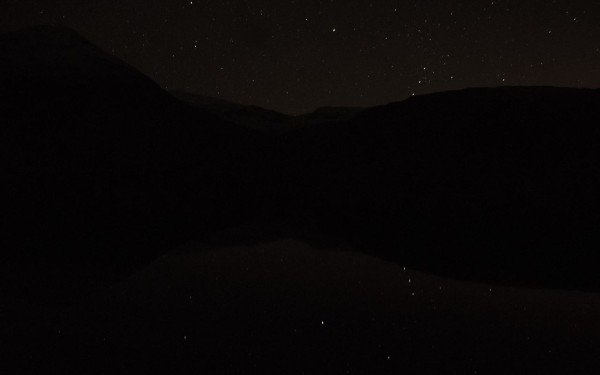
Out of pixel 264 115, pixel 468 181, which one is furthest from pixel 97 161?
pixel 264 115

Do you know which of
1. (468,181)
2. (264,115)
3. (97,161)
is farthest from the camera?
(264,115)

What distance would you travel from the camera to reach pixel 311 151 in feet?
149

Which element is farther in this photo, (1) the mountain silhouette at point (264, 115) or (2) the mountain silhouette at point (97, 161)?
(1) the mountain silhouette at point (264, 115)

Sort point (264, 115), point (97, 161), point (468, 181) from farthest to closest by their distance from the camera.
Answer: point (264, 115) < point (97, 161) < point (468, 181)

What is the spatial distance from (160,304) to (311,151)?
38347mm

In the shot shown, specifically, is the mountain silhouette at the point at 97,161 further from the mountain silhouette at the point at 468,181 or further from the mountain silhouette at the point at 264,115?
the mountain silhouette at the point at 264,115

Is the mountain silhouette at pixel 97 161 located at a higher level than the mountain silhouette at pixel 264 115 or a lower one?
lower

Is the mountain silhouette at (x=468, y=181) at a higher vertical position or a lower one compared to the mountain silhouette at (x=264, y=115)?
lower

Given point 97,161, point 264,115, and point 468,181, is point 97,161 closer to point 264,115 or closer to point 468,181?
point 468,181

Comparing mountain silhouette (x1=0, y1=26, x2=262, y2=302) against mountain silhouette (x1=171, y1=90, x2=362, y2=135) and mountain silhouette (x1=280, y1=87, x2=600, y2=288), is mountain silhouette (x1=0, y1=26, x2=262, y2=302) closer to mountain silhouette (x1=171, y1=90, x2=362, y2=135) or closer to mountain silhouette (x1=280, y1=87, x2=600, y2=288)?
mountain silhouette (x1=280, y1=87, x2=600, y2=288)

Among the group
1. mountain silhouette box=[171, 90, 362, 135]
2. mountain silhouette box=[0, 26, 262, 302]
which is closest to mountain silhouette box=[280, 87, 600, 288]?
mountain silhouette box=[0, 26, 262, 302]

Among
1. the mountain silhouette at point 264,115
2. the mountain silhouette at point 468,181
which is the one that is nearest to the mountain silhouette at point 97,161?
the mountain silhouette at point 468,181

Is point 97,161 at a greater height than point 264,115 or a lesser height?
lesser

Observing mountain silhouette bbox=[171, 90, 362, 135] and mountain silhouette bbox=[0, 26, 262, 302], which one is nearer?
mountain silhouette bbox=[0, 26, 262, 302]
